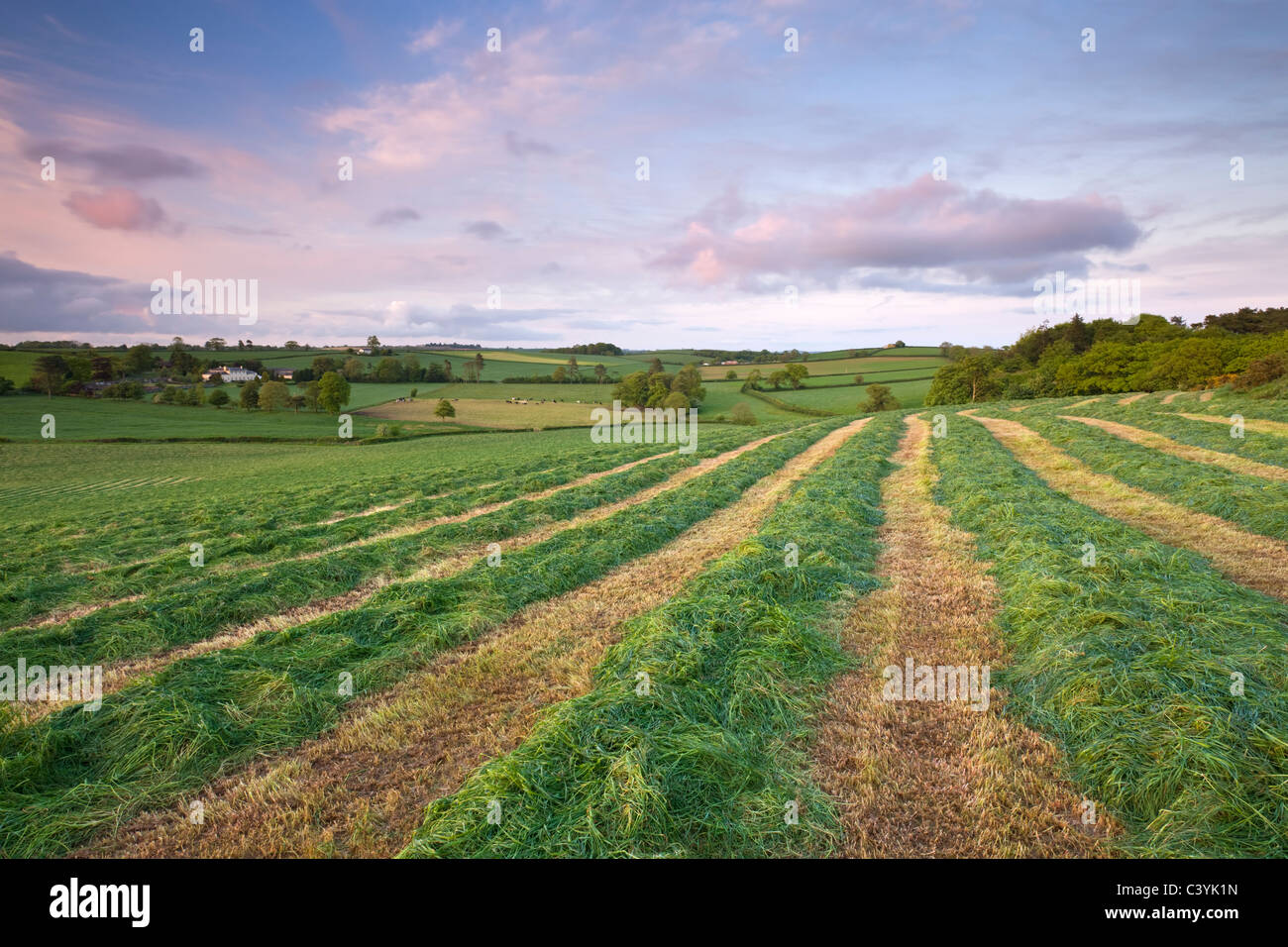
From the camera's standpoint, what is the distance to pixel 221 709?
18.7 ft

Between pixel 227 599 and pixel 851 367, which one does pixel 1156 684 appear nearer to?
pixel 227 599

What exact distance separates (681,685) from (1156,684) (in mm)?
4380

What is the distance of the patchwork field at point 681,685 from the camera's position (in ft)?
13.2

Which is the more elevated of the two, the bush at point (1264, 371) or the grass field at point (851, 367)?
the grass field at point (851, 367)

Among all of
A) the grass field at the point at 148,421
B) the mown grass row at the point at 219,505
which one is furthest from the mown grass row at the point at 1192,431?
the grass field at the point at 148,421

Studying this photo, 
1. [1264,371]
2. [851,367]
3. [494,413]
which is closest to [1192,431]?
[1264,371]

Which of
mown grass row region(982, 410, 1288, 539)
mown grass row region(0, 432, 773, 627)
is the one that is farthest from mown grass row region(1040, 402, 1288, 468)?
mown grass row region(0, 432, 773, 627)

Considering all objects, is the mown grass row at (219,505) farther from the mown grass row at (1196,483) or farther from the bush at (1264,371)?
the bush at (1264,371)

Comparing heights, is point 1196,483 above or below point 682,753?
above

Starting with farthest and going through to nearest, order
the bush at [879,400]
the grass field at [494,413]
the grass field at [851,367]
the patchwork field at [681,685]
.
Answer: the grass field at [851,367], the bush at [879,400], the grass field at [494,413], the patchwork field at [681,685]

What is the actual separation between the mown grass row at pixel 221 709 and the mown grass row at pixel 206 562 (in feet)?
15.1
